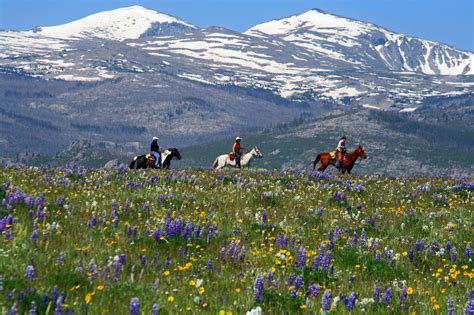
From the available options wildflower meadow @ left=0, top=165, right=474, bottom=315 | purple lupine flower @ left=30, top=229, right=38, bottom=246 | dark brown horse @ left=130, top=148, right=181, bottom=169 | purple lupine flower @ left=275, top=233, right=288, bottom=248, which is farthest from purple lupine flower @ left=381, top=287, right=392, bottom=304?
dark brown horse @ left=130, top=148, right=181, bottom=169

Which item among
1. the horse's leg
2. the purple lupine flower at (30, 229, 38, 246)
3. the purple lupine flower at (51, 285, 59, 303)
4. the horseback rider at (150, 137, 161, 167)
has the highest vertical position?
the purple lupine flower at (51, 285, 59, 303)

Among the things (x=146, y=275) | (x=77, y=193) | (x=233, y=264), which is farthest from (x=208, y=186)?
(x=146, y=275)

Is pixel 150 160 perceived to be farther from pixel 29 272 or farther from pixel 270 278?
pixel 29 272

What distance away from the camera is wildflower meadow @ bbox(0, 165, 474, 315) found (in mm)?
6301

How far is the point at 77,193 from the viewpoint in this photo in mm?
13180

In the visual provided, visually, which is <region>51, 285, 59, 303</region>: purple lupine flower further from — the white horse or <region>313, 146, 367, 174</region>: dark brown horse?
the white horse

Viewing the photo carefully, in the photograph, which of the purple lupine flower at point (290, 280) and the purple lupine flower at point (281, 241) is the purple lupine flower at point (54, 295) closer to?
the purple lupine flower at point (290, 280)

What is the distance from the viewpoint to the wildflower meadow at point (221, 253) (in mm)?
6301

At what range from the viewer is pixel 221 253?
8.51 meters

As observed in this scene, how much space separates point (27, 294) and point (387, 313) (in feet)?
12.1

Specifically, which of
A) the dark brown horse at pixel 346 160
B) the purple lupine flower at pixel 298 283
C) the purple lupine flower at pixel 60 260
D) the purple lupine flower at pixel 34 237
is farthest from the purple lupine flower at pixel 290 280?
the dark brown horse at pixel 346 160

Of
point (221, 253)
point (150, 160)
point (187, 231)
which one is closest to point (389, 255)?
point (221, 253)

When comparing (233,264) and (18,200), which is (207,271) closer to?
(233,264)

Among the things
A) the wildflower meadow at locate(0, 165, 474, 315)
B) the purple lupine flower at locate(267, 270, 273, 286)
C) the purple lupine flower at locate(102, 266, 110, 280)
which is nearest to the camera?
the wildflower meadow at locate(0, 165, 474, 315)
